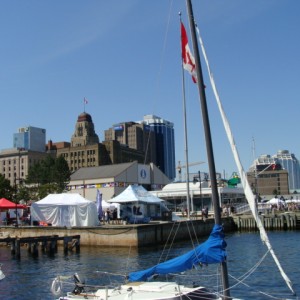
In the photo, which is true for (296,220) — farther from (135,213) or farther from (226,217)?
(135,213)

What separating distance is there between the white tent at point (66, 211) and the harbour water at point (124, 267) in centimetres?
498

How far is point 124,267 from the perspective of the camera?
1320 inches

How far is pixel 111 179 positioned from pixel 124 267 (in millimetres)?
60013

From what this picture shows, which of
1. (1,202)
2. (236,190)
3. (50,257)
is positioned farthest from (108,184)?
(50,257)

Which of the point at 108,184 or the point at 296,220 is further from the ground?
the point at 108,184

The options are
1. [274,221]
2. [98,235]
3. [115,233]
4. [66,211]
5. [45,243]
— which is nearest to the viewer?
[45,243]

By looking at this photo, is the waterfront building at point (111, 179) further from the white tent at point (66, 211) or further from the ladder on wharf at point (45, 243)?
the ladder on wharf at point (45, 243)

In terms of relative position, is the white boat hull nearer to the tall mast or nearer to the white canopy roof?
the tall mast

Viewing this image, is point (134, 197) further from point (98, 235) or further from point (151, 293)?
point (151, 293)

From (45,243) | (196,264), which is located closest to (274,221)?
(45,243)

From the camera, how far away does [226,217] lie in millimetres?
71375

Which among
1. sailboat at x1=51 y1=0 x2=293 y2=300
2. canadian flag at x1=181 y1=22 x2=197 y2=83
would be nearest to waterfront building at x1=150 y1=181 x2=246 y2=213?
canadian flag at x1=181 y1=22 x2=197 y2=83

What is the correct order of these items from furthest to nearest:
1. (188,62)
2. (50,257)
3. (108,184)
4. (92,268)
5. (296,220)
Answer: (108,184), (296,220), (50,257), (92,268), (188,62)

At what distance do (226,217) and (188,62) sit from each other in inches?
2221
